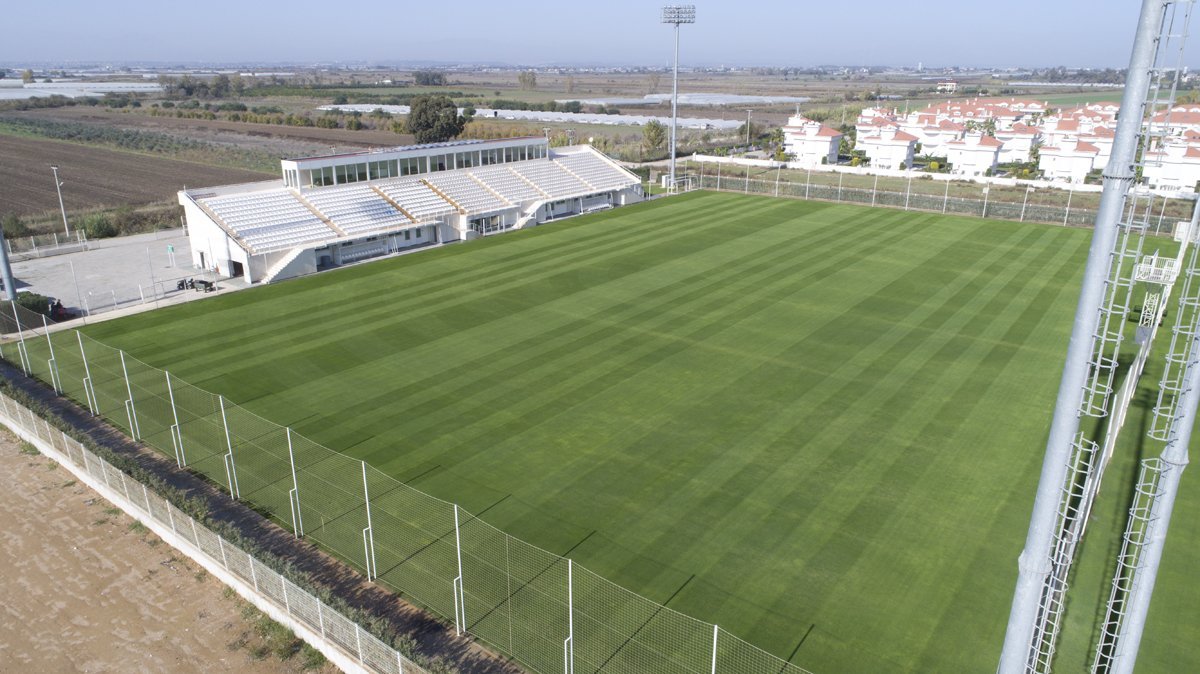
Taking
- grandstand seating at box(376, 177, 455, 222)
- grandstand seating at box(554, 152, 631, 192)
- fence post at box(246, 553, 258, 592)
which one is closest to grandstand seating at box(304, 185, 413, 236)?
grandstand seating at box(376, 177, 455, 222)

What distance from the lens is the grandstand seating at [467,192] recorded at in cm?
4381

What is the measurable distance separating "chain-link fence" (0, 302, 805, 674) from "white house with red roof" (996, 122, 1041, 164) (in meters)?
78.0

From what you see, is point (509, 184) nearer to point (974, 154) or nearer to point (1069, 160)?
point (974, 154)

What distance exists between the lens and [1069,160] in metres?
64.8

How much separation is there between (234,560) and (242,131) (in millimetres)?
104028

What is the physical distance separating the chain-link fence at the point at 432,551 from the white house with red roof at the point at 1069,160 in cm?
6431

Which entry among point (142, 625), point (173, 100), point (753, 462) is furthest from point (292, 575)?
point (173, 100)

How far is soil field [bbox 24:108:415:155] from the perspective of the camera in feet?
294

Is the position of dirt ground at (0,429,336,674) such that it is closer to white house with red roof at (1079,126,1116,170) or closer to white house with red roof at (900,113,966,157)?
white house with red roof at (1079,126,1116,170)

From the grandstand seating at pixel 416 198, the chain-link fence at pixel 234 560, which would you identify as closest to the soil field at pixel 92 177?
the grandstand seating at pixel 416 198

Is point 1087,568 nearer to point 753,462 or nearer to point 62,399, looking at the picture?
point 753,462

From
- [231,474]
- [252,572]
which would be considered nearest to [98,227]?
[231,474]

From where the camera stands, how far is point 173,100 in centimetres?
16475

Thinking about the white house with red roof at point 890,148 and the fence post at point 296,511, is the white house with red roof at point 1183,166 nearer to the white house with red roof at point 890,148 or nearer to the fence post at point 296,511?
the white house with red roof at point 890,148
